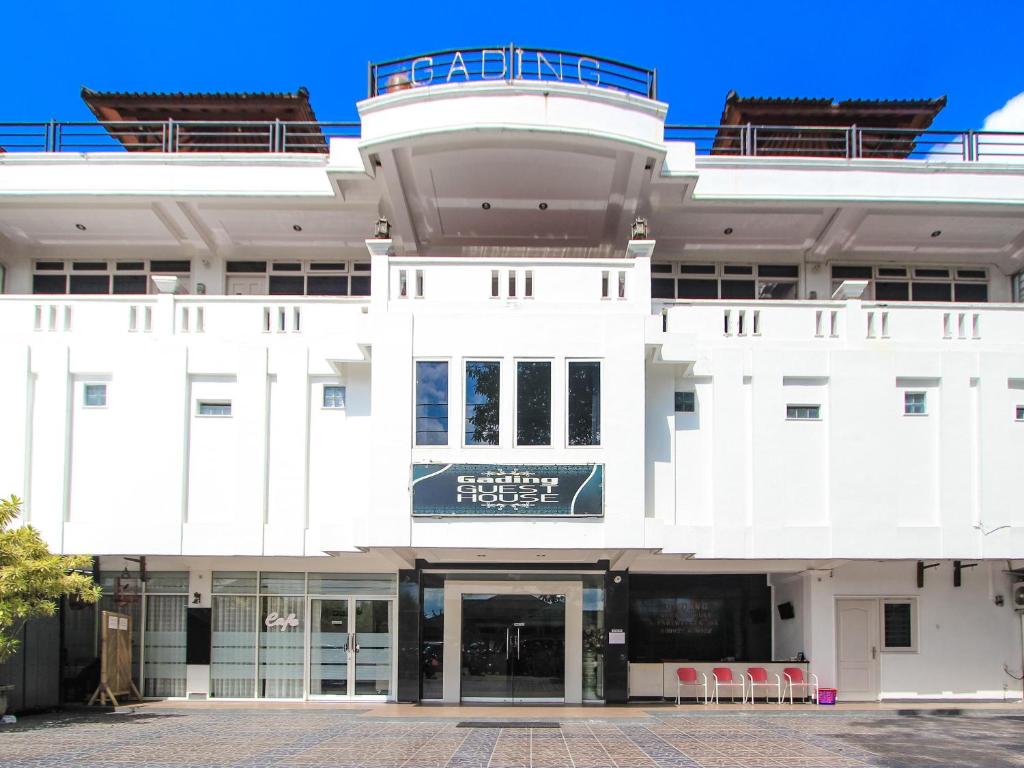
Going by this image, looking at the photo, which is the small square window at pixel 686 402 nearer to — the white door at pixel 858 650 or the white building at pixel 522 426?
the white building at pixel 522 426

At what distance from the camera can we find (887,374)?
18047mm

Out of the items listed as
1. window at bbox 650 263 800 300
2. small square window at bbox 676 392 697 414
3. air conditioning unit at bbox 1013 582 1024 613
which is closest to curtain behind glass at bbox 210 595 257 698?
small square window at bbox 676 392 697 414

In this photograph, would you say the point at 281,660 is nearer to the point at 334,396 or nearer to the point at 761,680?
the point at 334,396

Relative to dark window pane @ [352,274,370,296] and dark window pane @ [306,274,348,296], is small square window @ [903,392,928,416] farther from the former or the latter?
dark window pane @ [306,274,348,296]

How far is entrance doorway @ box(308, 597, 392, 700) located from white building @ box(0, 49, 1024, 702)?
6 centimetres

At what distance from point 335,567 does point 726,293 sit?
9.78m

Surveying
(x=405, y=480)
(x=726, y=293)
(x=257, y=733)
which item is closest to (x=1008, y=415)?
(x=726, y=293)

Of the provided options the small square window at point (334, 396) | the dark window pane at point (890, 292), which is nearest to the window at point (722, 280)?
the dark window pane at point (890, 292)

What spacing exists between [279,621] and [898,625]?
11.7 m

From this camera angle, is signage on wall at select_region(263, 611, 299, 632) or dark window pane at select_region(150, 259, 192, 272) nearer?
signage on wall at select_region(263, 611, 299, 632)

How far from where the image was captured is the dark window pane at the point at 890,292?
21.7 meters

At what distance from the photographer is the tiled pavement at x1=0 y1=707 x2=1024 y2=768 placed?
1262 cm

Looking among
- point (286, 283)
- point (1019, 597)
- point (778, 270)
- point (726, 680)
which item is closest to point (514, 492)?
point (726, 680)

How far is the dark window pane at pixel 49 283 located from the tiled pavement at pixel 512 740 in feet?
29.6
